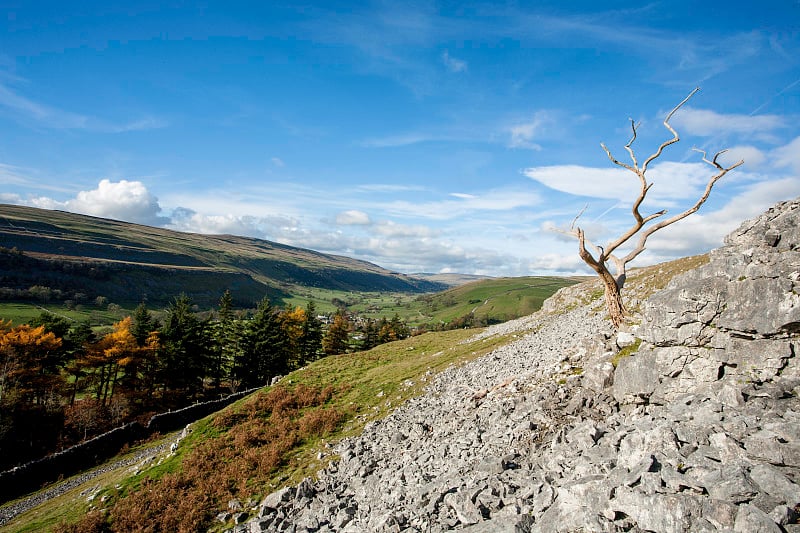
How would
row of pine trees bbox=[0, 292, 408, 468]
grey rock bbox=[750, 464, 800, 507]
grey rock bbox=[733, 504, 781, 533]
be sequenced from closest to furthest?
grey rock bbox=[733, 504, 781, 533] < grey rock bbox=[750, 464, 800, 507] < row of pine trees bbox=[0, 292, 408, 468]

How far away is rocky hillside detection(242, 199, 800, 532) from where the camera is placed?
283 inches

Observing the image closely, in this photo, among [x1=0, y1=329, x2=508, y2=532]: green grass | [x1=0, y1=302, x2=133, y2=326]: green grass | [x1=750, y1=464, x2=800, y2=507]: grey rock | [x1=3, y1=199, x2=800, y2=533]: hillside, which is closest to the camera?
[x1=750, y1=464, x2=800, y2=507]: grey rock

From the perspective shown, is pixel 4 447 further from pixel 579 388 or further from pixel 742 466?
pixel 742 466

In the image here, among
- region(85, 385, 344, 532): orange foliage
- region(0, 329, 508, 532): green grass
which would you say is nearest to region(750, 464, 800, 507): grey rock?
region(0, 329, 508, 532): green grass

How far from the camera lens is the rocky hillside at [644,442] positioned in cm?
719

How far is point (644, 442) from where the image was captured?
9.09 m

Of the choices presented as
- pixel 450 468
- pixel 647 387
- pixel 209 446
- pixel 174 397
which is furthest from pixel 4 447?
pixel 647 387

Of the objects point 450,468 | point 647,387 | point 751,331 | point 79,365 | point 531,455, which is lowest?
point 79,365

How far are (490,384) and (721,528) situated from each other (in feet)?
50.1

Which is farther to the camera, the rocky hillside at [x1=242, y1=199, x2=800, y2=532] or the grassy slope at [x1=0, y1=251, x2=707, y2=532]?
the grassy slope at [x1=0, y1=251, x2=707, y2=532]

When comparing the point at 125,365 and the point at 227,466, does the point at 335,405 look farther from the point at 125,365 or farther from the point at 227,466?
the point at 125,365

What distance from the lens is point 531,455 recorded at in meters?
11.9

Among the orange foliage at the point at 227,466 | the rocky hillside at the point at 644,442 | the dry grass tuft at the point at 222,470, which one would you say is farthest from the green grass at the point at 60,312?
the rocky hillside at the point at 644,442

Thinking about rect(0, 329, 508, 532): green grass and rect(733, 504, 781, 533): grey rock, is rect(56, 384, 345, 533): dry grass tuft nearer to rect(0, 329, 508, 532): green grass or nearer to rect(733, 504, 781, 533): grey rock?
rect(0, 329, 508, 532): green grass
